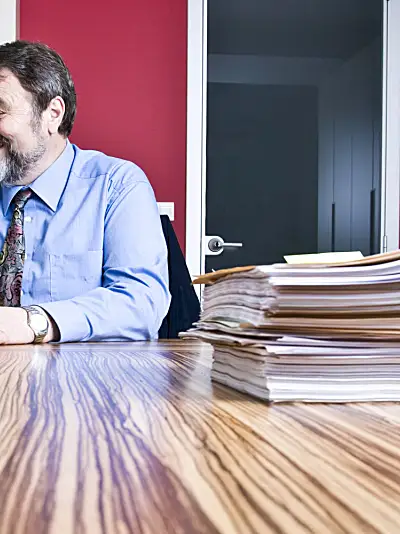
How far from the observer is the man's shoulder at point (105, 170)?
2133 millimetres

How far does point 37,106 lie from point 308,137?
1.69m

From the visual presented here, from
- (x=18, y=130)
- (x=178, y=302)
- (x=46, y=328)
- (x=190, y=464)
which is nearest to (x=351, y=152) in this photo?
(x=178, y=302)

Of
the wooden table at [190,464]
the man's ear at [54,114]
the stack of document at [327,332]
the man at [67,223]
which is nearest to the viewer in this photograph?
the wooden table at [190,464]

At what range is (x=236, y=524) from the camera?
24cm

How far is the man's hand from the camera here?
1.48 metres

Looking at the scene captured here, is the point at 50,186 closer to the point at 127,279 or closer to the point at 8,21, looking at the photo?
the point at 127,279

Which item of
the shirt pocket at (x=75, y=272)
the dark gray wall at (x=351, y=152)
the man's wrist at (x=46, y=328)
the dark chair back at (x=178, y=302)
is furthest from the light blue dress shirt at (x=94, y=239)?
the dark gray wall at (x=351, y=152)

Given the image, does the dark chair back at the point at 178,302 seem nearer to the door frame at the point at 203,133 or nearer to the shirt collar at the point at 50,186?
the shirt collar at the point at 50,186

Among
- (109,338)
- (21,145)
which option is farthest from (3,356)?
(21,145)

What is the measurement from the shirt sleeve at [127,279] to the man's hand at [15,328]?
0.35 ft

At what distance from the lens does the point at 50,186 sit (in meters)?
2.12

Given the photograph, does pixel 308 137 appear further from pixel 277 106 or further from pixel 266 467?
pixel 266 467

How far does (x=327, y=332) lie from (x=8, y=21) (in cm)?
306

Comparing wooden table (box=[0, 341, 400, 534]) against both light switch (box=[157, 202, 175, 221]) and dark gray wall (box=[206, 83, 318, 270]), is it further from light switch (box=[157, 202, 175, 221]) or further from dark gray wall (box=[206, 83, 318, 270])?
dark gray wall (box=[206, 83, 318, 270])
